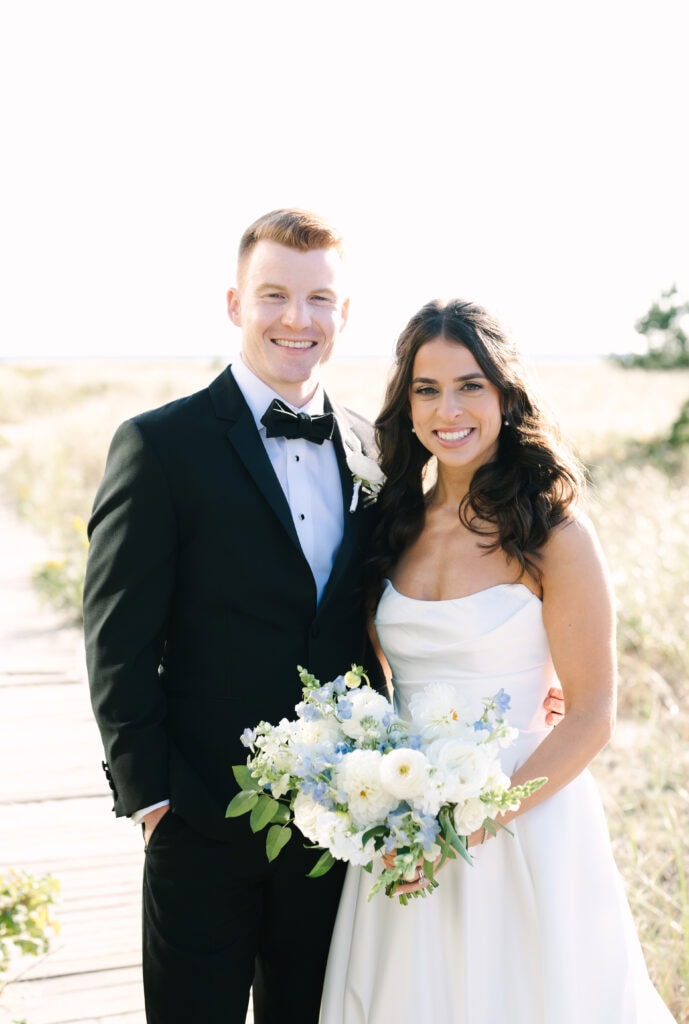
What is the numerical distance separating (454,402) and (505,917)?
135 centimetres

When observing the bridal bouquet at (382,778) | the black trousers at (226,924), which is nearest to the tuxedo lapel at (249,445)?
the bridal bouquet at (382,778)

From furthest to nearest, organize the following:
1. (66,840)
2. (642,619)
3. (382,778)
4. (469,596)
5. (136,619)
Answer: (642,619)
(66,840)
(469,596)
(136,619)
(382,778)

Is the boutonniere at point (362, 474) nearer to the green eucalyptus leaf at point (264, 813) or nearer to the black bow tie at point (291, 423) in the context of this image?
the black bow tie at point (291, 423)

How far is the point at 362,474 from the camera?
9.82ft

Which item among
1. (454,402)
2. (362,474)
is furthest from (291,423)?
(454,402)

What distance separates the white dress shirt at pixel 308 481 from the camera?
2.93 meters

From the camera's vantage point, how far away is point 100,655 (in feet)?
9.12

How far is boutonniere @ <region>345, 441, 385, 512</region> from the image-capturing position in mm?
3002

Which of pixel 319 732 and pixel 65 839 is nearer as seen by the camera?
pixel 319 732

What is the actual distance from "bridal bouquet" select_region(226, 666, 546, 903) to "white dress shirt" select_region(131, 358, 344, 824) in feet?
2.15

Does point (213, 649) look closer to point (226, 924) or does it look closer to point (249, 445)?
point (249, 445)

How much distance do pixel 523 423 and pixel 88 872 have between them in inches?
107

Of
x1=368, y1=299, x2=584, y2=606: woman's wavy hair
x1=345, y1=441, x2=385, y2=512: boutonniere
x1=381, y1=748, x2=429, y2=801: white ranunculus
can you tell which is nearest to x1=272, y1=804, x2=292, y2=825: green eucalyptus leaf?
x1=381, y1=748, x2=429, y2=801: white ranunculus

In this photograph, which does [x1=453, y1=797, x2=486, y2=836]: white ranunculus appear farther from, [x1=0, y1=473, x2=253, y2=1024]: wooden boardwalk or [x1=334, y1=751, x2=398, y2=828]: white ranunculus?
[x1=0, y1=473, x2=253, y2=1024]: wooden boardwalk
